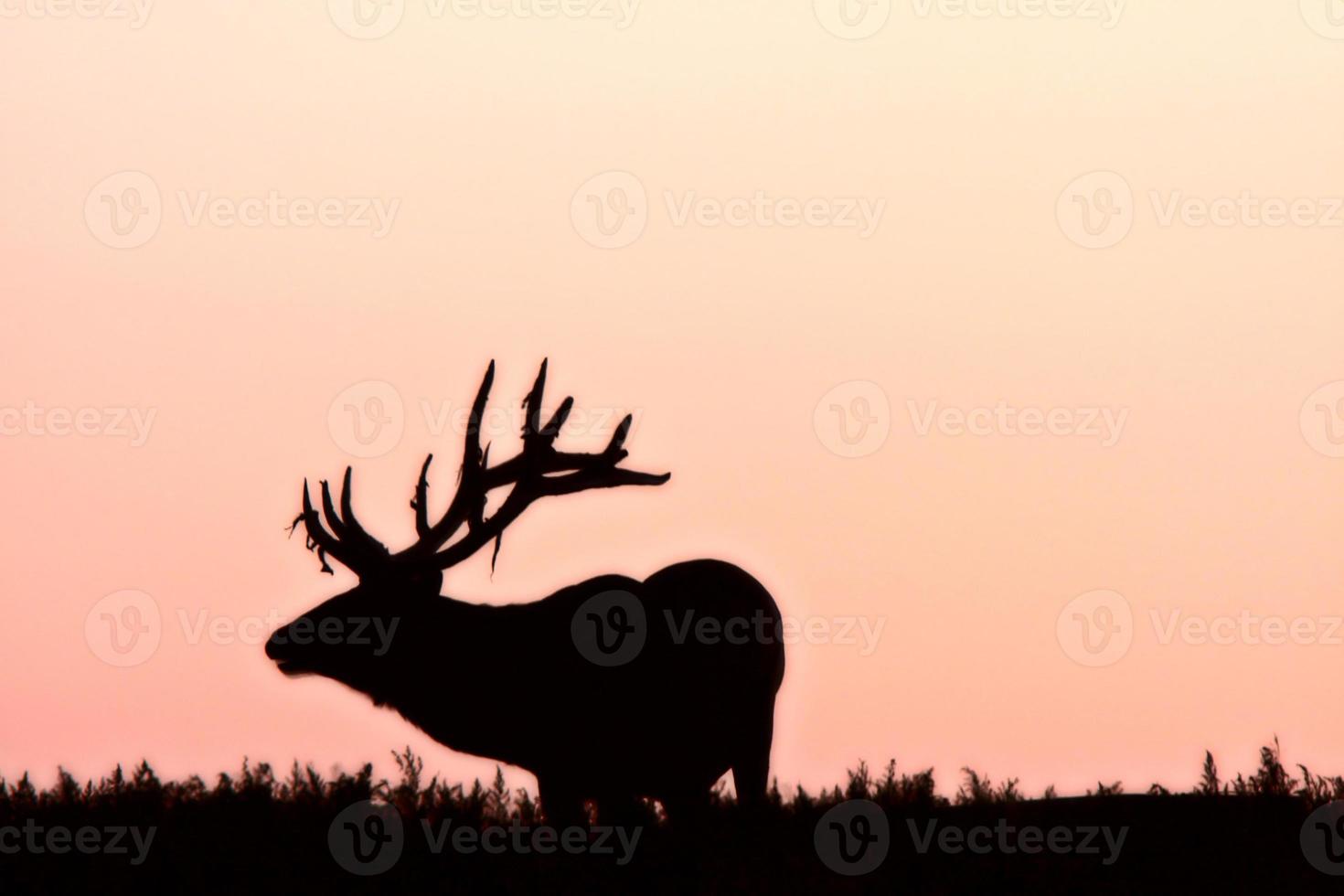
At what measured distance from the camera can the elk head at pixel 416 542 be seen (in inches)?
539

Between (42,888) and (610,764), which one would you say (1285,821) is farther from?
(42,888)

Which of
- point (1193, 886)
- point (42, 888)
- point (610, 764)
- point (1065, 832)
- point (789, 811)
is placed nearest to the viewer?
point (42, 888)

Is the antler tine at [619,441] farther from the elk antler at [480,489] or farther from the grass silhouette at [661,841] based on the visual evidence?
the grass silhouette at [661,841]

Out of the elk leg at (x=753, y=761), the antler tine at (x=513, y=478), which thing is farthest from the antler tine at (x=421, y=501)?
the elk leg at (x=753, y=761)

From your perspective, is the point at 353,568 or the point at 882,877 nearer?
the point at 882,877

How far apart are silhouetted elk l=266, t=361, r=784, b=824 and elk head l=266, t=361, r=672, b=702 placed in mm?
11

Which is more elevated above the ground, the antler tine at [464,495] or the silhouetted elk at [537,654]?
the antler tine at [464,495]

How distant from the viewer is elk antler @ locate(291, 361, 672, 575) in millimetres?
14164

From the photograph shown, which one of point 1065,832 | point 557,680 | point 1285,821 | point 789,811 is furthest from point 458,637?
point 1285,821

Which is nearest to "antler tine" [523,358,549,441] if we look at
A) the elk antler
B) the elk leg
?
the elk antler

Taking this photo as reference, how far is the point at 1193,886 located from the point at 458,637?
6.13 meters

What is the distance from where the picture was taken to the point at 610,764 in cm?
1347

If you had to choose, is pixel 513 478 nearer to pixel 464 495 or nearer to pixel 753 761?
pixel 464 495

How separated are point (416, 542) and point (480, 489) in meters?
0.66
